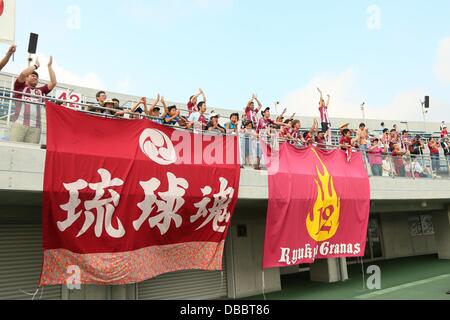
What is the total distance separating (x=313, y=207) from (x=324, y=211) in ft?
1.63

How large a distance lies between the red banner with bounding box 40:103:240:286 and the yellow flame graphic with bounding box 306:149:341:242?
8.93 feet

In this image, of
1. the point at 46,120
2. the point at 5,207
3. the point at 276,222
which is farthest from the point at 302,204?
the point at 5,207

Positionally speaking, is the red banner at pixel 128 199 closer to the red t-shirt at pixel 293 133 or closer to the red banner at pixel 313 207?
the red banner at pixel 313 207

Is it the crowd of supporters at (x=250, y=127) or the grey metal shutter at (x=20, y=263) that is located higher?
the crowd of supporters at (x=250, y=127)

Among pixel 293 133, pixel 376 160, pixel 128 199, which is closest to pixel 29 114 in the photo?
pixel 128 199

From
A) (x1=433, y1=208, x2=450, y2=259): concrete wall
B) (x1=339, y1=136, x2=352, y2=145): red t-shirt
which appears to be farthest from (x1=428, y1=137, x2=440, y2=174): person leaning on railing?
(x1=339, y1=136, x2=352, y2=145): red t-shirt

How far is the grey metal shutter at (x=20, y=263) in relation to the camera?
7.94 m

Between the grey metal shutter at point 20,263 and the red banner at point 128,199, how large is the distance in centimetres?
286

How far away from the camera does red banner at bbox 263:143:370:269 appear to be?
9.12 metres

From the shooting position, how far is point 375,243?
2038 centimetres

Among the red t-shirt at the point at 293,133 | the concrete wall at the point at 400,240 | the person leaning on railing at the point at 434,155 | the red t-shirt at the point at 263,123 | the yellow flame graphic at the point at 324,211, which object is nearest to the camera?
the yellow flame graphic at the point at 324,211

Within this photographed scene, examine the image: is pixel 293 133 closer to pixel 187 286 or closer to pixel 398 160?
pixel 398 160

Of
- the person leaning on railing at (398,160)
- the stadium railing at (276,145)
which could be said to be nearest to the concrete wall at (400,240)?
the stadium railing at (276,145)
